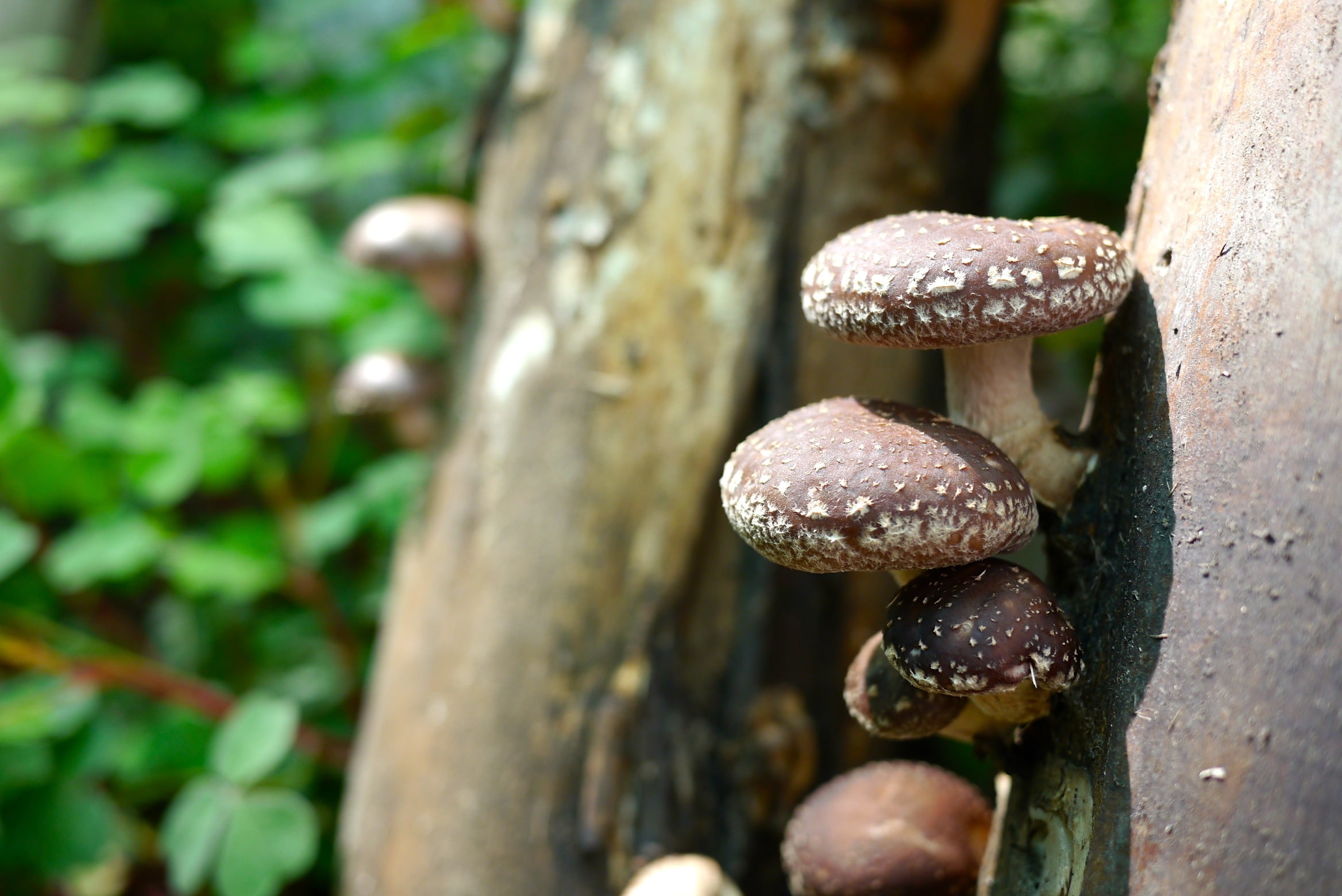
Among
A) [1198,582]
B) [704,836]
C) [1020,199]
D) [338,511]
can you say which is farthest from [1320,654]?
[1020,199]

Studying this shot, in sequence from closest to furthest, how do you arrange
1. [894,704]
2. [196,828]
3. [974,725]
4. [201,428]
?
[894,704], [974,725], [196,828], [201,428]

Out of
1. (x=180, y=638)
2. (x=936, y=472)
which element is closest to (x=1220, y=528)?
(x=936, y=472)

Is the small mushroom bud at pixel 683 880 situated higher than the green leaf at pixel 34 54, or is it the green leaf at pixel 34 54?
the green leaf at pixel 34 54

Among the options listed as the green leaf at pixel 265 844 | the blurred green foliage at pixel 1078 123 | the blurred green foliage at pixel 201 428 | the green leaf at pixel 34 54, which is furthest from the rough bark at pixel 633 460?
the green leaf at pixel 34 54

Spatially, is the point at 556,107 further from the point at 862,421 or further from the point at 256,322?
the point at 256,322

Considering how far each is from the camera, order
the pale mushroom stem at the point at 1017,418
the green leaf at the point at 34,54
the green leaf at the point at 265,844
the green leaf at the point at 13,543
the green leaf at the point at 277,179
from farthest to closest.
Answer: the green leaf at the point at 34,54 → the green leaf at the point at 277,179 → the green leaf at the point at 13,543 → the green leaf at the point at 265,844 → the pale mushroom stem at the point at 1017,418

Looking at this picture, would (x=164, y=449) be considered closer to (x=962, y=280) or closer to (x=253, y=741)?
(x=253, y=741)

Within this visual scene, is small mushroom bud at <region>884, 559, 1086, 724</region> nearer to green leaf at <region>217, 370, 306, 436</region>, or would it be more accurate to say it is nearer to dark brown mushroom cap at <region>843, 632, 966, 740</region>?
dark brown mushroom cap at <region>843, 632, 966, 740</region>

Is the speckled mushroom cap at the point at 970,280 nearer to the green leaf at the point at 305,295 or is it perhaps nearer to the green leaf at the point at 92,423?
the green leaf at the point at 305,295
